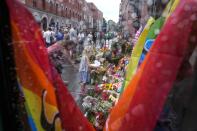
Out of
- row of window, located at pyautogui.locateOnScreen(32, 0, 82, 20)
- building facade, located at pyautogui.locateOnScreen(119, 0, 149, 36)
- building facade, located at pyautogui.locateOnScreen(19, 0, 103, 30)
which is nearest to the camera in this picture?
building facade, located at pyautogui.locateOnScreen(119, 0, 149, 36)

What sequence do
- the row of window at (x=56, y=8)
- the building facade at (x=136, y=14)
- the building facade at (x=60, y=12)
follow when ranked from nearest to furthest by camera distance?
Answer: the building facade at (x=136, y=14)
the row of window at (x=56, y=8)
the building facade at (x=60, y=12)

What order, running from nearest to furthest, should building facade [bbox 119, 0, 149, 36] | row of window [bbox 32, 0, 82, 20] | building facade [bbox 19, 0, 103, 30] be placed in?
1. building facade [bbox 119, 0, 149, 36]
2. row of window [bbox 32, 0, 82, 20]
3. building facade [bbox 19, 0, 103, 30]

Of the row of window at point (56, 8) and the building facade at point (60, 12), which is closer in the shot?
the row of window at point (56, 8)

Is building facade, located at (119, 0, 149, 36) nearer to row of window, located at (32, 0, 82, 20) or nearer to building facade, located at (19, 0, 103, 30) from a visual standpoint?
building facade, located at (19, 0, 103, 30)

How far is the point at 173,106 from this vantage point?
148 cm

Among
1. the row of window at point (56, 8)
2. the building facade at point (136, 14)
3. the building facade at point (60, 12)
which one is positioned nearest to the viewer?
the building facade at point (136, 14)

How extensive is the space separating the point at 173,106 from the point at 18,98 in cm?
64

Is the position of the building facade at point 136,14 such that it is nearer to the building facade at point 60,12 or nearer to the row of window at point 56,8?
the building facade at point 60,12

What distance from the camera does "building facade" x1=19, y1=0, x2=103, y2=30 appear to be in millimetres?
35716

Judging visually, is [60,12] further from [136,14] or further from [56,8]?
[136,14]

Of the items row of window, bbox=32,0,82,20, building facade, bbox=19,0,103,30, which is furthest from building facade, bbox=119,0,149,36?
row of window, bbox=32,0,82,20

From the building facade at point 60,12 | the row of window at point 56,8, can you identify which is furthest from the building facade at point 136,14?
the row of window at point 56,8

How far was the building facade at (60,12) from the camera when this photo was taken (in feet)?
117

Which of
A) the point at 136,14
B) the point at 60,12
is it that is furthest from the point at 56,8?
the point at 136,14
